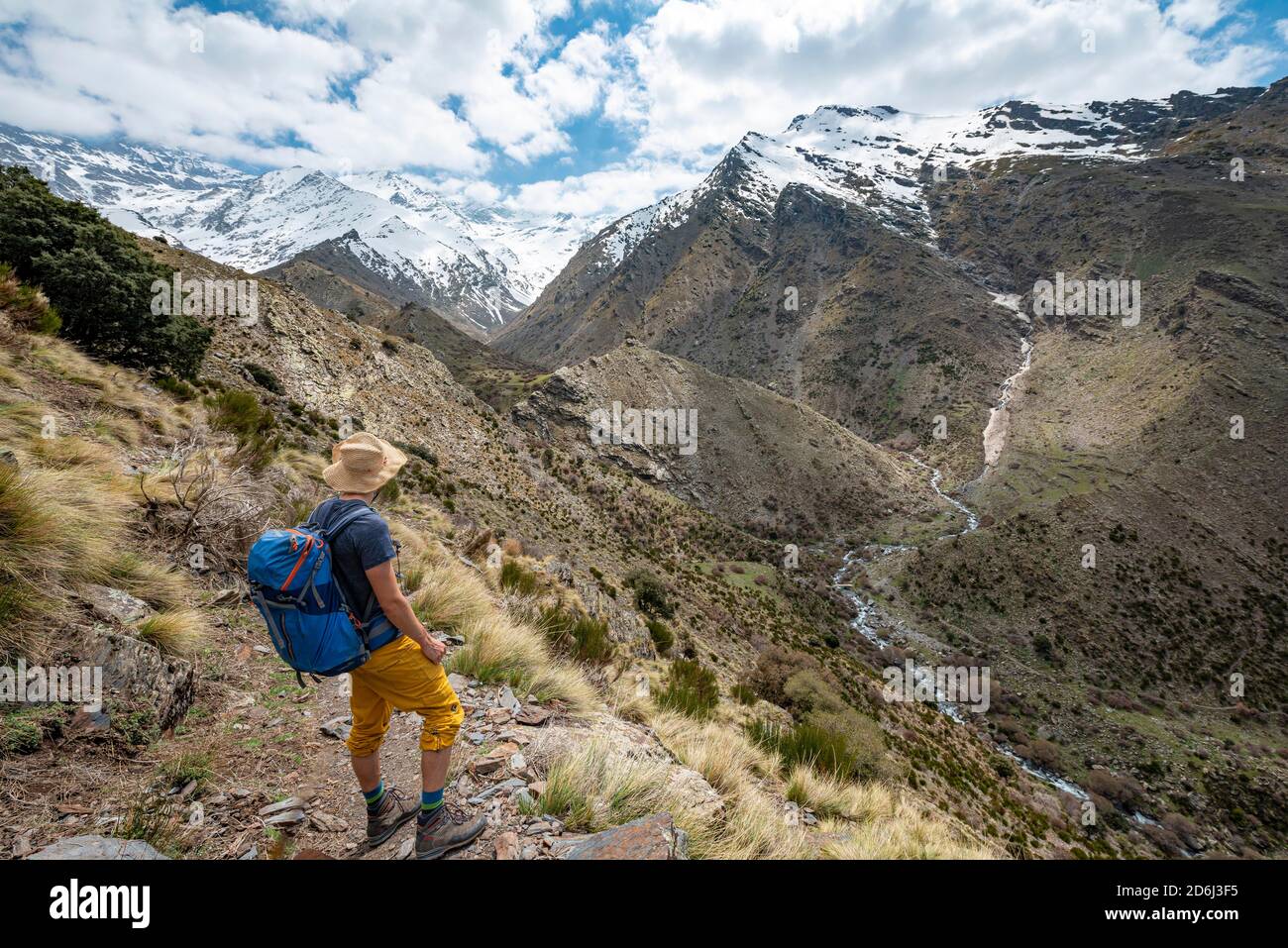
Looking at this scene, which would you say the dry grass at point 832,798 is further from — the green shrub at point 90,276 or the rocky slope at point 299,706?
the green shrub at point 90,276

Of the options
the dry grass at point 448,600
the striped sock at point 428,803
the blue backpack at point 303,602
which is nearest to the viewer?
the blue backpack at point 303,602

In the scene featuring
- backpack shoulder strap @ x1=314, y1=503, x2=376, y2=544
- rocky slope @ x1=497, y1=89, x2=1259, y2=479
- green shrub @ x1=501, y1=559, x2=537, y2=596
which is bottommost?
green shrub @ x1=501, y1=559, x2=537, y2=596

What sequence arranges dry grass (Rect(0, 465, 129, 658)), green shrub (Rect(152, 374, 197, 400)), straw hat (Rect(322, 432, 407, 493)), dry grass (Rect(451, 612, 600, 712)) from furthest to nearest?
green shrub (Rect(152, 374, 197, 400)) → dry grass (Rect(451, 612, 600, 712)) → dry grass (Rect(0, 465, 129, 658)) → straw hat (Rect(322, 432, 407, 493))

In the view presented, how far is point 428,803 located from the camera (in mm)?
2916

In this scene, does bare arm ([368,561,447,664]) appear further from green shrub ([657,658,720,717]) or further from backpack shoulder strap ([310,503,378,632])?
green shrub ([657,658,720,717])

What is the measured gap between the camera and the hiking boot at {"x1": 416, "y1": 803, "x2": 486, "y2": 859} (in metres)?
2.82

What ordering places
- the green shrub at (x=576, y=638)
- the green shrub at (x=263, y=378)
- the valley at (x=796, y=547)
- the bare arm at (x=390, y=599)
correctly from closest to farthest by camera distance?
1. the bare arm at (x=390, y=599)
2. the valley at (x=796, y=547)
3. the green shrub at (x=576, y=638)
4. the green shrub at (x=263, y=378)

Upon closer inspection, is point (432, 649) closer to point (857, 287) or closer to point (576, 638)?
point (576, 638)

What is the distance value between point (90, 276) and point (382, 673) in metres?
14.7

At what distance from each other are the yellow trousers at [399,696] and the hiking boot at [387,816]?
38 cm

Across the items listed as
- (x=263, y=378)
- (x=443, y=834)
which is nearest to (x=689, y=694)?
(x=443, y=834)

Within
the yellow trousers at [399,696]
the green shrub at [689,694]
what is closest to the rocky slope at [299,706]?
the green shrub at [689,694]

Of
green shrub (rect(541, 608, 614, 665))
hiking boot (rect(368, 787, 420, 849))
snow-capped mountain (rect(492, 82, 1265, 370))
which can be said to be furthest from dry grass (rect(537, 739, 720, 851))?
snow-capped mountain (rect(492, 82, 1265, 370))

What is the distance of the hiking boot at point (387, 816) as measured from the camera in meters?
2.93
